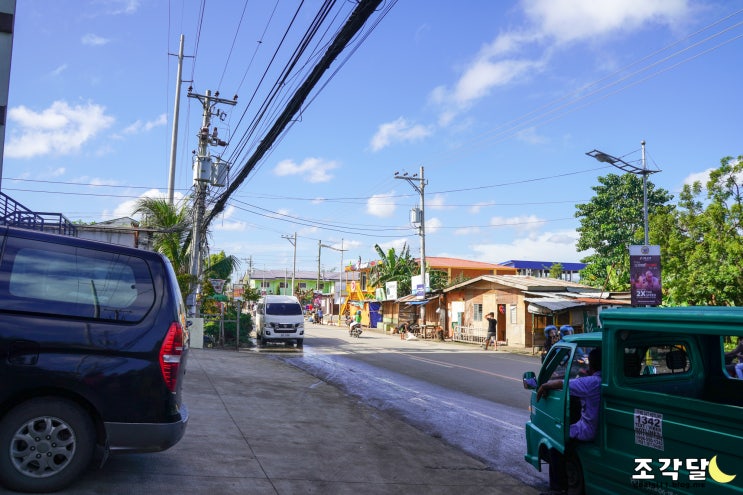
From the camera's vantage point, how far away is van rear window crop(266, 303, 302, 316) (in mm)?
26719

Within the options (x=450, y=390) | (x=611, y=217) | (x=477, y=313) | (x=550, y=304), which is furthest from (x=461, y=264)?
(x=450, y=390)

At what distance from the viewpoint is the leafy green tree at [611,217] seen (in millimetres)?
39844

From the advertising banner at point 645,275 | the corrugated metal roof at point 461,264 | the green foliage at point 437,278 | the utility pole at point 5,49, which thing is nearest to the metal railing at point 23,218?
the utility pole at point 5,49

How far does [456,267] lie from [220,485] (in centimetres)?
5447

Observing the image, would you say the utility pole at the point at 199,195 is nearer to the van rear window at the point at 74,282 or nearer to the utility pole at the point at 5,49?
the utility pole at the point at 5,49

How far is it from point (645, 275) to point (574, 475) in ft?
53.9

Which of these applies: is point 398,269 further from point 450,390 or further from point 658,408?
point 658,408

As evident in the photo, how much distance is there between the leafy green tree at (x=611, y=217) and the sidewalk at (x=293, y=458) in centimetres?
3279

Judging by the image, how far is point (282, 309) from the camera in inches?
1058

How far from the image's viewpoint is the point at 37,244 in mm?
4773

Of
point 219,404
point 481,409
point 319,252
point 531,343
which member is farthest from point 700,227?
point 319,252

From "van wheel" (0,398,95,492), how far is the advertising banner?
61.2 ft

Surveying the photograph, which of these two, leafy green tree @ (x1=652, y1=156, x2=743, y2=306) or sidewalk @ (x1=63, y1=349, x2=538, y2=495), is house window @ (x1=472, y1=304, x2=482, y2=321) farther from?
sidewalk @ (x1=63, y1=349, x2=538, y2=495)

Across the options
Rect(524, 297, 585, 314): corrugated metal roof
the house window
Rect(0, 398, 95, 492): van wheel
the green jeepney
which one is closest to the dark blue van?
Rect(0, 398, 95, 492): van wheel
